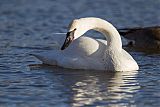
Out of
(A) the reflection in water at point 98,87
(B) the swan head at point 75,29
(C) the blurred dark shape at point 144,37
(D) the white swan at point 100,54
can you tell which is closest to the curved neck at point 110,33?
(D) the white swan at point 100,54

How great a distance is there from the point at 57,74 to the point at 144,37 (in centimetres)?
526

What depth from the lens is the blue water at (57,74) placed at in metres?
10.3

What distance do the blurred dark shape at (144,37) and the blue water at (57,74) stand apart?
0.84 metres

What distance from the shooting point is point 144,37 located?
17.4 metres

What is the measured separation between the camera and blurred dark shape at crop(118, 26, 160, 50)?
17125mm

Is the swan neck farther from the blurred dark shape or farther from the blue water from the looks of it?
the blurred dark shape

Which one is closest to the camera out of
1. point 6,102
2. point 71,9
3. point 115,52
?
point 6,102

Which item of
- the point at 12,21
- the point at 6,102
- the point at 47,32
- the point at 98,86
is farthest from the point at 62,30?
the point at 6,102

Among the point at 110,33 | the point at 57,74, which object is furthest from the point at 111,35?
the point at 57,74

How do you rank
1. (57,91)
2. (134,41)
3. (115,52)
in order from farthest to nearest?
(134,41)
(115,52)
(57,91)

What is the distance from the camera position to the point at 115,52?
12750 millimetres

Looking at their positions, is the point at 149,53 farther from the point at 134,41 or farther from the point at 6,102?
the point at 6,102

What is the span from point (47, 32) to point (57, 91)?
7.38m

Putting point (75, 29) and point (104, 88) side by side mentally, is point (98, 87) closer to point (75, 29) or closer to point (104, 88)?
point (104, 88)
